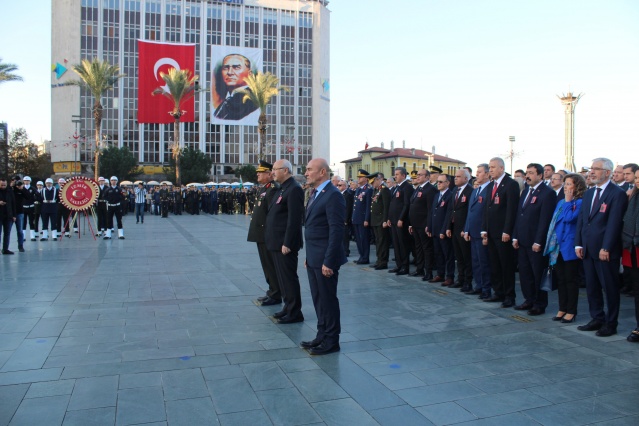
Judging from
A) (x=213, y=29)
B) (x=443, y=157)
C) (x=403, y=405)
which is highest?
(x=213, y=29)

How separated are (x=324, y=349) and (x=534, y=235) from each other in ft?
11.3

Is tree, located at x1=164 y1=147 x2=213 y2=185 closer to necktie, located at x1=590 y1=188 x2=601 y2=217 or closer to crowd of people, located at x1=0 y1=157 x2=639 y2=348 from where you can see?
crowd of people, located at x1=0 y1=157 x2=639 y2=348

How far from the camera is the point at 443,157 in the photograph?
292ft

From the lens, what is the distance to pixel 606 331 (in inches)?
223

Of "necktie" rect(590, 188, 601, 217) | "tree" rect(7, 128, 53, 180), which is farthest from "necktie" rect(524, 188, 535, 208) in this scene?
"tree" rect(7, 128, 53, 180)

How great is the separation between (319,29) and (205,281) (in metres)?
77.7

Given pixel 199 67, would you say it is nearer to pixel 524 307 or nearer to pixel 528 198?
pixel 528 198

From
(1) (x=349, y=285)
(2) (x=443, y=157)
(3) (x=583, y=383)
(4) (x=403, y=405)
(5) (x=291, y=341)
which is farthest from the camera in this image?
(2) (x=443, y=157)

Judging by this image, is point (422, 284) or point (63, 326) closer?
point (63, 326)

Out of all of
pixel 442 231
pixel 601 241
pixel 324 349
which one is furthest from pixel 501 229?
pixel 324 349

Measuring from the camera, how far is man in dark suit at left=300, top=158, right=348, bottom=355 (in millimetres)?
5051

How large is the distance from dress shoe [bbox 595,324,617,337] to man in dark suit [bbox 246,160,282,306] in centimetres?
403

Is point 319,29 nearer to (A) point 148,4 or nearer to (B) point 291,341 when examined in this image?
(A) point 148,4

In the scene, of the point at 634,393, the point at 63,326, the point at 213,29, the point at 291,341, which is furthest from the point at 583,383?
the point at 213,29
